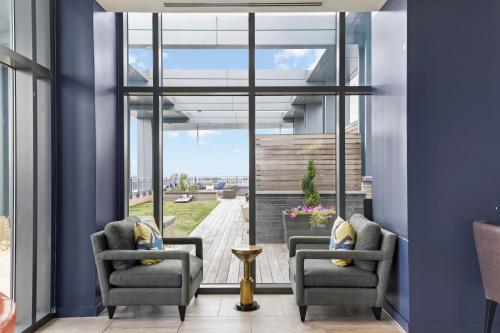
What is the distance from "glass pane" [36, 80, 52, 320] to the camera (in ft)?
11.6

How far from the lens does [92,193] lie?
3768 millimetres

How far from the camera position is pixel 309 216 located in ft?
14.8

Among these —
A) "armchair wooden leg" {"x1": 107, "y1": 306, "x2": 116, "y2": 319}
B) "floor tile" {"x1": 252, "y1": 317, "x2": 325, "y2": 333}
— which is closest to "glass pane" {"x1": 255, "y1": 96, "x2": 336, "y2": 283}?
"floor tile" {"x1": 252, "y1": 317, "x2": 325, "y2": 333}

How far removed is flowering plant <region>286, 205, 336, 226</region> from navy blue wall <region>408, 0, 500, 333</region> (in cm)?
127

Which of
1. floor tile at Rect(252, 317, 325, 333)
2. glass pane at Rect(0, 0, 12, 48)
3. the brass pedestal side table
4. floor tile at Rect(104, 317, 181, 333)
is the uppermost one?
glass pane at Rect(0, 0, 12, 48)

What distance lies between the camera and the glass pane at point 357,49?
440 cm

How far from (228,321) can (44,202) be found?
1976 millimetres

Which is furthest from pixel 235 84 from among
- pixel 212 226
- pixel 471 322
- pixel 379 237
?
pixel 471 322

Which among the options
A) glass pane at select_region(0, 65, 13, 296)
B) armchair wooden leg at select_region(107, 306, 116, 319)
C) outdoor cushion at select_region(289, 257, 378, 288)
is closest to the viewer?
glass pane at select_region(0, 65, 13, 296)

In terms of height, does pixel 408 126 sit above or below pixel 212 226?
above

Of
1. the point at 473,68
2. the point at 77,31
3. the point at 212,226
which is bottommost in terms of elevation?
the point at 212,226

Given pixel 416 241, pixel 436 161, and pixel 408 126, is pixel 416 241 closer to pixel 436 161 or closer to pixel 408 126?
pixel 436 161

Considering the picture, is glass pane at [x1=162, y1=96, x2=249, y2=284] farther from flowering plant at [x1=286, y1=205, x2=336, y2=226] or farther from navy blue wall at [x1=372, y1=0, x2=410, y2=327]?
navy blue wall at [x1=372, y1=0, x2=410, y2=327]

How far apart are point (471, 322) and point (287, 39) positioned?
3300 millimetres
